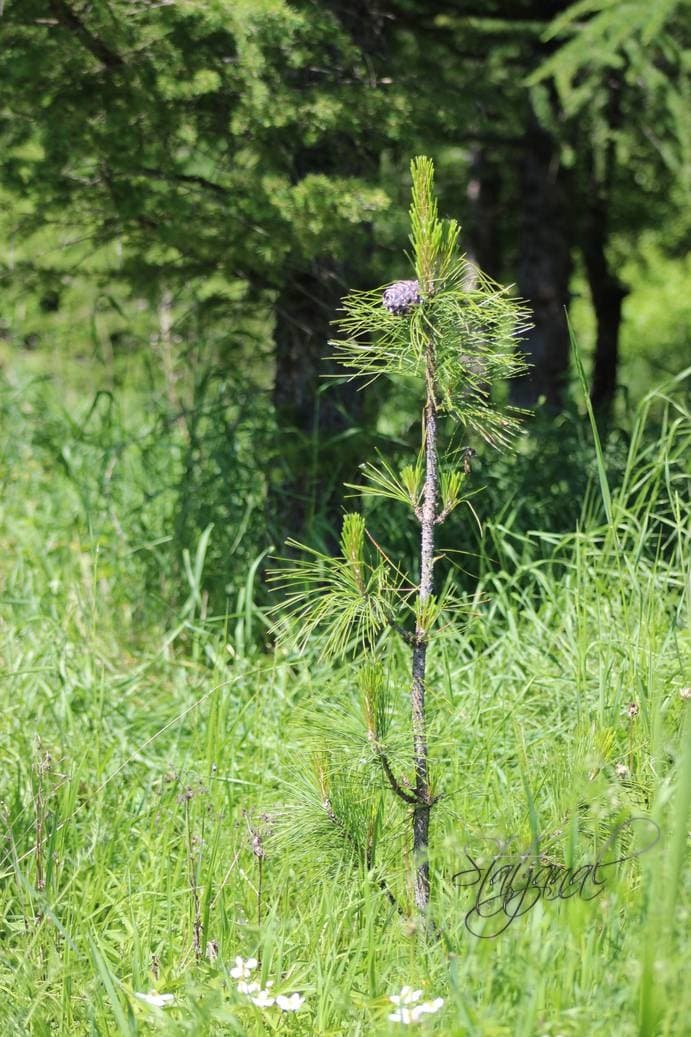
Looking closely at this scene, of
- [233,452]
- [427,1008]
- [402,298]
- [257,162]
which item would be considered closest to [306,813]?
[427,1008]

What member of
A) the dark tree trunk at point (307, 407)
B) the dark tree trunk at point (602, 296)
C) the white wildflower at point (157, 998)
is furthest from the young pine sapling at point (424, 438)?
the dark tree trunk at point (602, 296)

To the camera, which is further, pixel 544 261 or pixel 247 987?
pixel 544 261

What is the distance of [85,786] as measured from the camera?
2891 millimetres

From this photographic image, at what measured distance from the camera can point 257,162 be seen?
3572 mm

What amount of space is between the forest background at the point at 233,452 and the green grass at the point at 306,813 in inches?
0.8

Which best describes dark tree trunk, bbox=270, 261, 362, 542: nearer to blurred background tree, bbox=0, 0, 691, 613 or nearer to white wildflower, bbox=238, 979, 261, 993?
blurred background tree, bbox=0, 0, 691, 613

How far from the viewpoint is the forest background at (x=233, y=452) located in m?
2.63

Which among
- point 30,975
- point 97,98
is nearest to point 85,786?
point 30,975

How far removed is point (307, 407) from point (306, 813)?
222 centimetres

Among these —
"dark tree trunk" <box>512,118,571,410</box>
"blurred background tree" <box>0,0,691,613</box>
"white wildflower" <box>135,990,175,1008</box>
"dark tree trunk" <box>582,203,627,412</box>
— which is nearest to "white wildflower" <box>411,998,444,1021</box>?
"white wildflower" <box>135,990,175,1008</box>

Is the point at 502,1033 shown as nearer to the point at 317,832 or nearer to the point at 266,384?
the point at 317,832

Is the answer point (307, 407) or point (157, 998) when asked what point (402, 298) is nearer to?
point (157, 998)

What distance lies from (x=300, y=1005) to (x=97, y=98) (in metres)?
2.68

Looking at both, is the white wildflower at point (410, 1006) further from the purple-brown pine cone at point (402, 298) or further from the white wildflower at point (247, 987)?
the purple-brown pine cone at point (402, 298)
